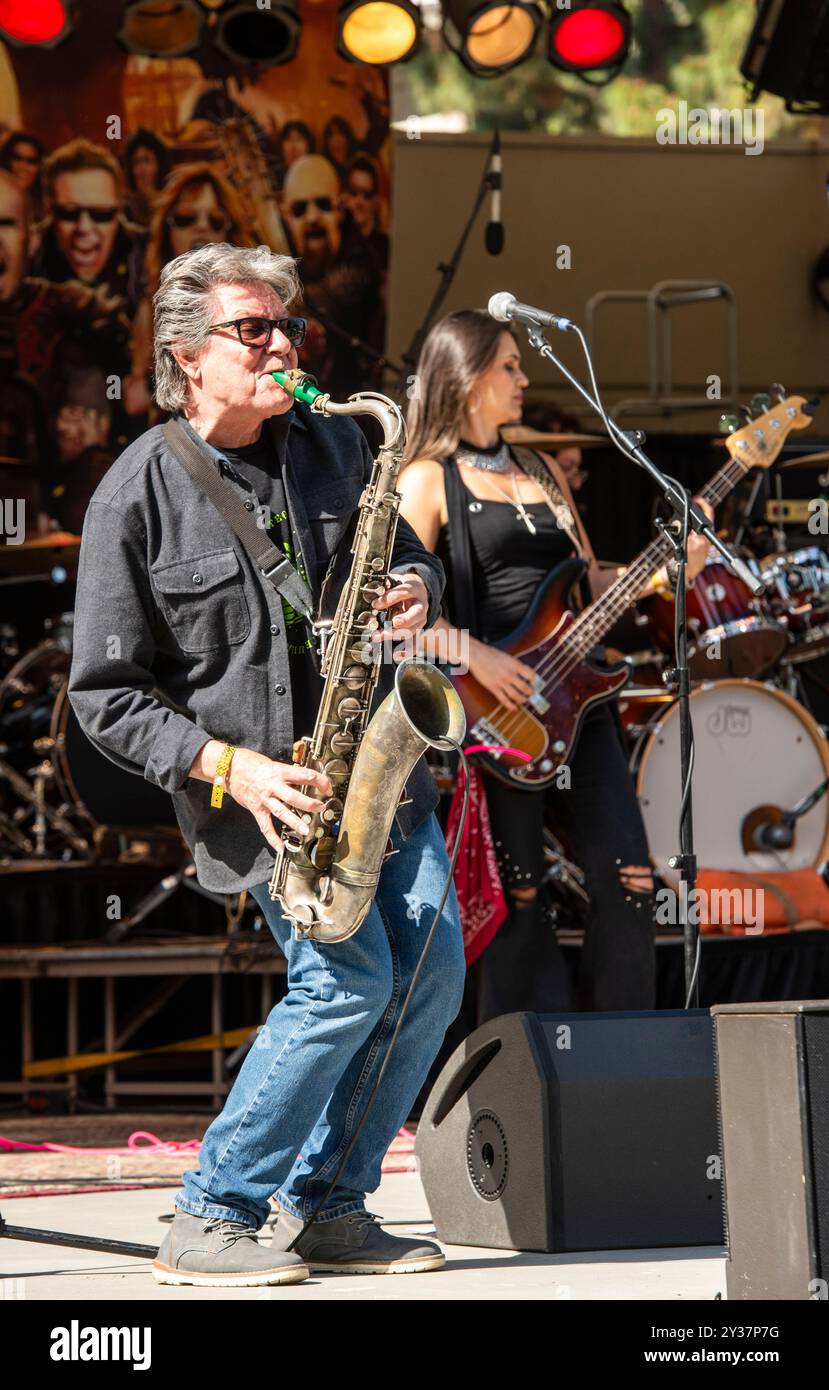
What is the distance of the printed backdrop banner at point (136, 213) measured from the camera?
28.2 feet

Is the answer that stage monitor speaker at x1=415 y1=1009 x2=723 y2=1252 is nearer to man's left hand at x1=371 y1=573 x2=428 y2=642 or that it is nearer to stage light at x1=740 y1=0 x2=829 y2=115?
man's left hand at x1=371 y1=573 x2=428 y2=642

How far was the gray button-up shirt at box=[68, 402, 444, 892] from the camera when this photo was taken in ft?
10.4

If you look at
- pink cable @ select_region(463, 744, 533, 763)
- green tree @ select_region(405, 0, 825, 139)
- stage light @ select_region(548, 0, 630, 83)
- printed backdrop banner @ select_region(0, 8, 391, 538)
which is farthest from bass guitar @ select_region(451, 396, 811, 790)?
green tree @ select_region(405, 0, 825, 139)

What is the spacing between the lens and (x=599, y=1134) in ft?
10.9

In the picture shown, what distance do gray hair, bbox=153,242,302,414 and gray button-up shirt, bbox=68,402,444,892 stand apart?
6.7 inches

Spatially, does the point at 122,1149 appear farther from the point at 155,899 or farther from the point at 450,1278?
the point at 450,1278

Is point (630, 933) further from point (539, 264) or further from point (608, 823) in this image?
point (539, 264)

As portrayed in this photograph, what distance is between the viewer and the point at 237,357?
329cm

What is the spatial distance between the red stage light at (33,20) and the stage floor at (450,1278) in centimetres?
523

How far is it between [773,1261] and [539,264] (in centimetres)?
900

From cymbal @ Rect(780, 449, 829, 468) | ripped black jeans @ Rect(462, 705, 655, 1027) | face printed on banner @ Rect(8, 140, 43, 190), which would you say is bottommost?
ripped black jeans @ Rect(462, 705, 655, 1027)

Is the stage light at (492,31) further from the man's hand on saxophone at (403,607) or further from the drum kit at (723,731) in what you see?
the man's hand on saxophone at (403,607)

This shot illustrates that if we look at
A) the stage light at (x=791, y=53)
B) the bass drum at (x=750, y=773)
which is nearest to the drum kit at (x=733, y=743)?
the bass drum at (x=750, y=773)

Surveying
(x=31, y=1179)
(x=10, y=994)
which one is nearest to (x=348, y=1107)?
(x=31, y=1179)
